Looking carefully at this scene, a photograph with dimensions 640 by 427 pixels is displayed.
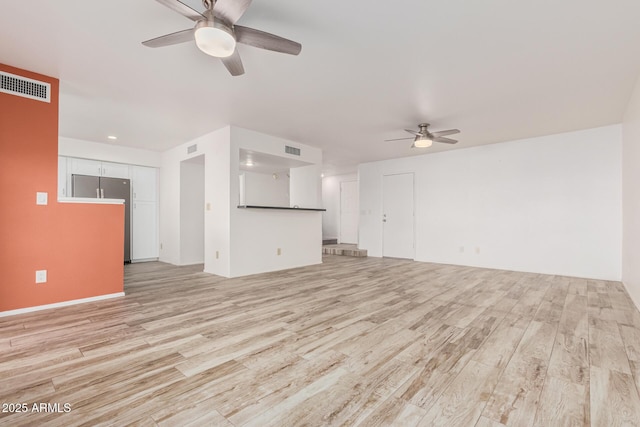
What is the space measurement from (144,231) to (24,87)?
155 inches

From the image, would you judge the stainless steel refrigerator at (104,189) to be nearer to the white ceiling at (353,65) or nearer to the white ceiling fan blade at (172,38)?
the white ceiling at (353,65)

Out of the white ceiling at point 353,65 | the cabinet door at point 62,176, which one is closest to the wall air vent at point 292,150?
the white ceiling at point 353,65

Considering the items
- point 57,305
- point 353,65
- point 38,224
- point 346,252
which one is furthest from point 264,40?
point 346,252

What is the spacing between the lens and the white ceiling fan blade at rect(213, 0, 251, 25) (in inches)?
68.3

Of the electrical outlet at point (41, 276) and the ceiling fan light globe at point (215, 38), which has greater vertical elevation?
the ceiling fan light globe at point (215, 38)

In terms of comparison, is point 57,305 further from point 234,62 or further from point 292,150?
point 292,150

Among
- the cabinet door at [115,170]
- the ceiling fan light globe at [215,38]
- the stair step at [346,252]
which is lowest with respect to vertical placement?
the stair step at [346,252]

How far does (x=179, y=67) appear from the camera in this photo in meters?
2.87

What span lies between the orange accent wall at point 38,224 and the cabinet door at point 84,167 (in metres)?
3.06

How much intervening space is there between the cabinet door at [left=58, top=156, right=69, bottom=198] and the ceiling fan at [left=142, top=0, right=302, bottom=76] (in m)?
5.00

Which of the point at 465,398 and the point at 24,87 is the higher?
the point at 24,87

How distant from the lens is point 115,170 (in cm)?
604

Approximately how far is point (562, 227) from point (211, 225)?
6.03 m

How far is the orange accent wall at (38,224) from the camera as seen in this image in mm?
2840
